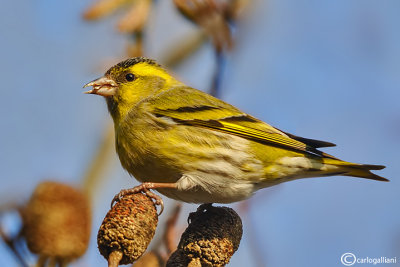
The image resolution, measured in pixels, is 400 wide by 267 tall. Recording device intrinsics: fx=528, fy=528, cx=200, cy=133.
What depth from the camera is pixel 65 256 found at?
2.54 metres

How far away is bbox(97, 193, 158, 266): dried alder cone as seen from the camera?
260cm

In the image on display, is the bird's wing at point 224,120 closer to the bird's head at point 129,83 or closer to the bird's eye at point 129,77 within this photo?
the bird's head at point 129,83

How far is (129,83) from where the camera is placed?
5.06 metres

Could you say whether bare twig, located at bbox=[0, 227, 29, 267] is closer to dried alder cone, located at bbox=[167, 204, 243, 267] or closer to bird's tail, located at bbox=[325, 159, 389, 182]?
dried alder cone, located at bbox=[167, 204, 243, 267]

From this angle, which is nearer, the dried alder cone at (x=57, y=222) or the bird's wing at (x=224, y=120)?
the dried alder cone at (x=57, y=222)

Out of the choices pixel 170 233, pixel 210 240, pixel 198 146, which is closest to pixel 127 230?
pixel 210 240

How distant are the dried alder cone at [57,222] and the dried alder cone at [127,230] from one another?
0.16m

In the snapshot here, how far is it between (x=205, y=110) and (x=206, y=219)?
1.61 metres

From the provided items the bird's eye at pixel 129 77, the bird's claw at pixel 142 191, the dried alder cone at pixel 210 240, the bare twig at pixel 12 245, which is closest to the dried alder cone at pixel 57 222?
the bare twig at pixel 12 245

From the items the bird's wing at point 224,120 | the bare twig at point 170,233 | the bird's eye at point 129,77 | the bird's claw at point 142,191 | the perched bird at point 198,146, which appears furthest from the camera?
the bird's eye at point 129,77

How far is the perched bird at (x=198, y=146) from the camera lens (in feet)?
13.6

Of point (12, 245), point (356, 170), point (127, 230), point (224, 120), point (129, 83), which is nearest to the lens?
point (12, 245)

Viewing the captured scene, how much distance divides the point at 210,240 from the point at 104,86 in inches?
89.2

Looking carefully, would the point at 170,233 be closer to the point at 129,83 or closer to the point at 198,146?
the point at 198,146
